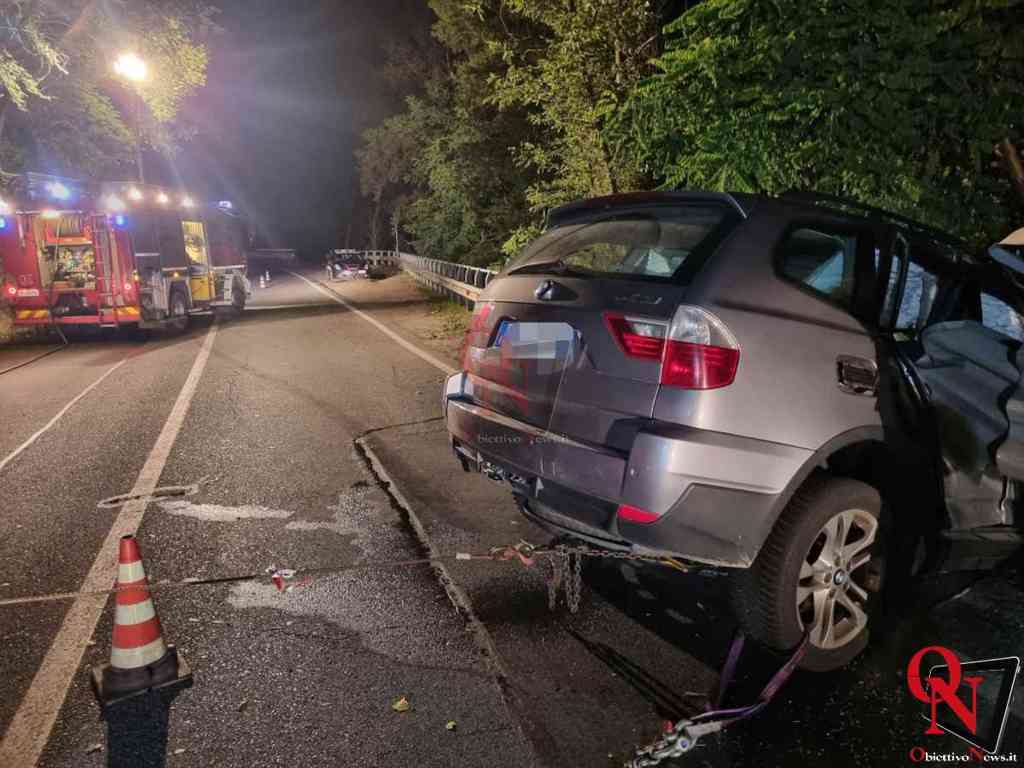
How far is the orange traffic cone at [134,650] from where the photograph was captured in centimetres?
293

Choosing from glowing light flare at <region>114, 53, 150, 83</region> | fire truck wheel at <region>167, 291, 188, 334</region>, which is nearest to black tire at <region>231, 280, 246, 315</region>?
fire truck wheel at <region>167, 291, 188, 334</region>

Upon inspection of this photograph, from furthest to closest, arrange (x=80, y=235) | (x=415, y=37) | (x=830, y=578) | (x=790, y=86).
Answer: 1. (x=415, y=37)
2. (x=80, y=235)
3. (x=790, y=86)
4. (x=830, y=578)

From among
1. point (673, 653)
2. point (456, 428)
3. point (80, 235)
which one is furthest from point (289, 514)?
point (80, 235)

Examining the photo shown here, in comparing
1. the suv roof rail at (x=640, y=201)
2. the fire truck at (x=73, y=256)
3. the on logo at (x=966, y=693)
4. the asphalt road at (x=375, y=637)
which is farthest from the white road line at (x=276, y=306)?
the on logo at (x=966, y=693)

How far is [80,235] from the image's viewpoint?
570 inches

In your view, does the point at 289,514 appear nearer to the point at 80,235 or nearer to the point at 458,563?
the point at 458,563

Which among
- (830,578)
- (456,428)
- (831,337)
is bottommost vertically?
(830,578)

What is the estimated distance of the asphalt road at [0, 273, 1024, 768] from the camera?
8.80ft

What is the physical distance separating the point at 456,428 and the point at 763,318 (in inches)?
67.1

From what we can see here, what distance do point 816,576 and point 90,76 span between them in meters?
24.4

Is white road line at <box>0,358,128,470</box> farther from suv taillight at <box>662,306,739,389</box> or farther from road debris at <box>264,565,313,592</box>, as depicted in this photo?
suv taillight at <box>662,306,739,389</box>

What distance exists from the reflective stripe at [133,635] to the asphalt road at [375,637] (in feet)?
0.74

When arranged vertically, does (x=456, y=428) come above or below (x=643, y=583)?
above

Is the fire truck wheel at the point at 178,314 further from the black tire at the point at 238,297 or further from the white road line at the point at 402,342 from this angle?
the white road line at the point at 402,342
